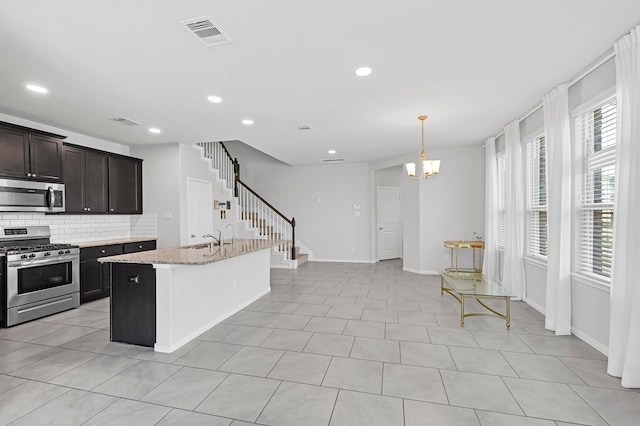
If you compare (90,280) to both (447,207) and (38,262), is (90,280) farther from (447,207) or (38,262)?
(447,207)

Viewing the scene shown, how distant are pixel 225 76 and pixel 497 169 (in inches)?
198

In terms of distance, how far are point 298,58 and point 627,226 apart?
10.2 ft

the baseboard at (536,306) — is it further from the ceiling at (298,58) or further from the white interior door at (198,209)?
the white interior door at (198,209)

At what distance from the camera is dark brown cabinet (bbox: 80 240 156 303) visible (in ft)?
15.4

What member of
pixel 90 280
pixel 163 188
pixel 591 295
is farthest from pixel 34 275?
pixel 591 295

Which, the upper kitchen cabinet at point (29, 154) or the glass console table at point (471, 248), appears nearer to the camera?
the upper kitchen cabinet at point (29, 154)

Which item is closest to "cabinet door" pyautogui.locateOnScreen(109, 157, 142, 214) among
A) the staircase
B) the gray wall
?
the staircase

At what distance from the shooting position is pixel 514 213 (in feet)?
15.5

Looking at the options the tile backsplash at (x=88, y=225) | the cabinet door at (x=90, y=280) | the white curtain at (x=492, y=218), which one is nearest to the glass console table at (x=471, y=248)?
the white curtain at (x=492, y=218)

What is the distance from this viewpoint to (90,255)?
4.80 metres

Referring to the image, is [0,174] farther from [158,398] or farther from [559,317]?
[559,317]

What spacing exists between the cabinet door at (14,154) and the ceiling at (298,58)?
0.38 m

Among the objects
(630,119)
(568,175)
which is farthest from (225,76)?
(568,175)

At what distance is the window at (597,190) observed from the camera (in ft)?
9.75
